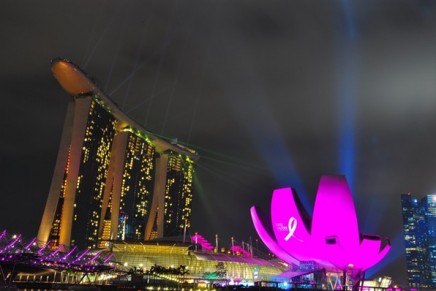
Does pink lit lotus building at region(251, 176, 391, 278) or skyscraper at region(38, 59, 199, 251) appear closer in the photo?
pink lit lotus building at region(251, 176, 391, 278)

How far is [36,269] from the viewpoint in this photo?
42469 millimetres

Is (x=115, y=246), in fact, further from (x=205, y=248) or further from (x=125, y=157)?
(x=125, y=157)

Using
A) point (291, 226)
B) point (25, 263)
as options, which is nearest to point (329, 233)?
point (291, 226)

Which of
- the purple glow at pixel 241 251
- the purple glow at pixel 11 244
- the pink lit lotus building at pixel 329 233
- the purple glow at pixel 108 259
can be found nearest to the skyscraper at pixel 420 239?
the purple glow at pixel 241 251

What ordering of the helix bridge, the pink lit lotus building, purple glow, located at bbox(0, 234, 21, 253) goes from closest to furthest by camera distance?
the helix bridge, the pink lit lotus building, purple glow, located at bbox(0, 234, 21, 253)

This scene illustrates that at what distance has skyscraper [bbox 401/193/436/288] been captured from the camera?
442ft

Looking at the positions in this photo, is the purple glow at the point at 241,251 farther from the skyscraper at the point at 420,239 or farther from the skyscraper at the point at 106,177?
the skyscraper at the point at 420,239

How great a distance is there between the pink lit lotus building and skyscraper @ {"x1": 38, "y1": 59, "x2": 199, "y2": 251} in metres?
48.0

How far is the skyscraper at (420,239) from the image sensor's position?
134625 millimetres

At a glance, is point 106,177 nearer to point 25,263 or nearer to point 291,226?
point 25,263

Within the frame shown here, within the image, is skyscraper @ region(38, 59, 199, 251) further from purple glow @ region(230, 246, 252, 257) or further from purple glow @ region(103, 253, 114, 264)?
purple glow @ region(230, 246, 252, 257)

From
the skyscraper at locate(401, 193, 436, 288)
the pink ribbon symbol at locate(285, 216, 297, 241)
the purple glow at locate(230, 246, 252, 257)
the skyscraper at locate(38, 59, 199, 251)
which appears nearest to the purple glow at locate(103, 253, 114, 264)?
the skyscraper at locate(38, 59, 199, 251)

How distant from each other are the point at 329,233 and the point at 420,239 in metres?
135

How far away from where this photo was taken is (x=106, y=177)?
314 ft
